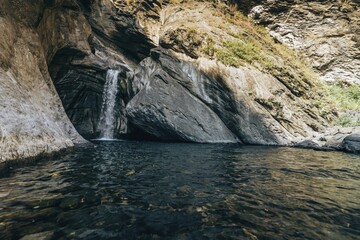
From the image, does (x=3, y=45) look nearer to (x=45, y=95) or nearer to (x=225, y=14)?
(x=45, y=95)

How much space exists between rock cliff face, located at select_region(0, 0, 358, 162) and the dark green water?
596 centimetres

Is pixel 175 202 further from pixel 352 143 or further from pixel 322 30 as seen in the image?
pixel 322 30

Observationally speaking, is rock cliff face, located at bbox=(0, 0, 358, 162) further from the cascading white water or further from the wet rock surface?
the wet rock surface

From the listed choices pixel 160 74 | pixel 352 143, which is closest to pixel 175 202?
pixel 352 143

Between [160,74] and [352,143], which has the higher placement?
[160,74]

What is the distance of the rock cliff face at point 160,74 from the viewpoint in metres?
14.8

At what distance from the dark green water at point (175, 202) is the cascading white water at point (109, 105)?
1462 centimetres

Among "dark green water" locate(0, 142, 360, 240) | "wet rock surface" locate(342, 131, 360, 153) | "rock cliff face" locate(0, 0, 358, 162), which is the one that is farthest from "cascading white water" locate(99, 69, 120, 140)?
"wet rock surface" locate(342, 131, 360, 153)

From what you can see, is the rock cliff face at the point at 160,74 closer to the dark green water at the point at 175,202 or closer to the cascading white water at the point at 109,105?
the cascading white water at the point at 109,105

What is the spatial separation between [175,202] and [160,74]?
16.3 meters

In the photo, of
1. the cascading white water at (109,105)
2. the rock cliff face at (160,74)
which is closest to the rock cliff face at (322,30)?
the rock cliff face at (160,74)

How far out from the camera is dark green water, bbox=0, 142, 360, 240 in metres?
4.30

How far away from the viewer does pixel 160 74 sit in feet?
68.6

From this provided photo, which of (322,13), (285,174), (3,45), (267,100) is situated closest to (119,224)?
(285,174)
